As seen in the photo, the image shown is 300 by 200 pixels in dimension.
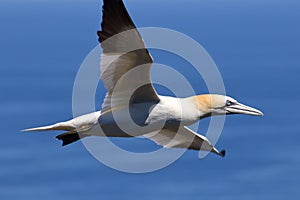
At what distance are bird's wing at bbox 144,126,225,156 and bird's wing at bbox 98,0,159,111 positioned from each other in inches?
53.1

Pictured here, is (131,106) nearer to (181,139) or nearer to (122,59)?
(122,59)

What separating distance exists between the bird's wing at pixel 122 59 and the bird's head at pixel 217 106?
2.57 feet

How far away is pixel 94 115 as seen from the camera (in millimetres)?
16609

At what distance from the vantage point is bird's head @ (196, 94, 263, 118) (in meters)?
16.8

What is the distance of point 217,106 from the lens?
1700 centimetres

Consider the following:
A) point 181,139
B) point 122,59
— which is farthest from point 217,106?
point 122,59

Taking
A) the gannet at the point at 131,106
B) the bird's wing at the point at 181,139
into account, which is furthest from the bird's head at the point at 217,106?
the bird's wing at the point at 181,139

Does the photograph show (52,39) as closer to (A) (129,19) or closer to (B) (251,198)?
(B) (251,198)

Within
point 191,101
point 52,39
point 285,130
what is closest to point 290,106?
point 285,130

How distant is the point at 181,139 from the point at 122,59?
256 centimetres

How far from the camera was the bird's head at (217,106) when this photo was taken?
55.2 ft

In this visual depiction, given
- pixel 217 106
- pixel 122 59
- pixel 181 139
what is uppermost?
pixel 122 59

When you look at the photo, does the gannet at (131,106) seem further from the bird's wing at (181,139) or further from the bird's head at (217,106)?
the bird's wing at (181,139)

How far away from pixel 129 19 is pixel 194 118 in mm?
2144
